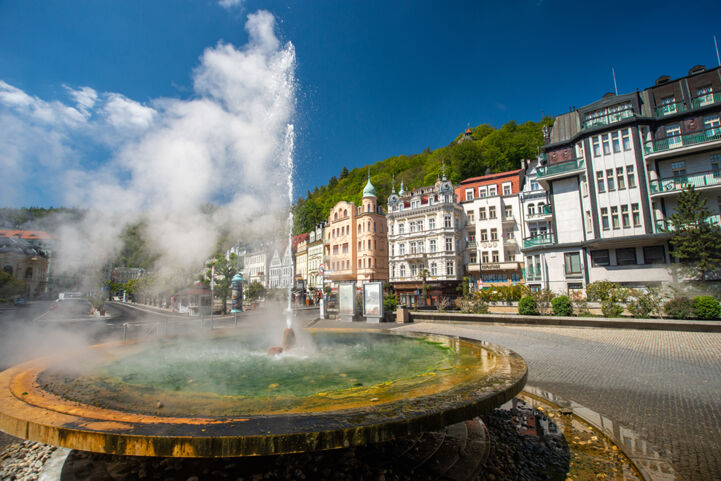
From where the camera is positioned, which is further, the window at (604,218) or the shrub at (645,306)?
the window at (604,218)

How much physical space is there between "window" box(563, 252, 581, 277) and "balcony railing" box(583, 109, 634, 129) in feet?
40.3

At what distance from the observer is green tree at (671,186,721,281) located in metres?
24.0

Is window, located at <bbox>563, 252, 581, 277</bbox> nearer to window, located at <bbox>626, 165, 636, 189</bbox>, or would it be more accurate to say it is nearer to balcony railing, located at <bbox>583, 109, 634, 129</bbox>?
window, located at <bbox>626, 165, 636, 189</bbox>

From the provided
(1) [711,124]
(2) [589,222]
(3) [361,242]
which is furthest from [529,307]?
(3) [361,242]

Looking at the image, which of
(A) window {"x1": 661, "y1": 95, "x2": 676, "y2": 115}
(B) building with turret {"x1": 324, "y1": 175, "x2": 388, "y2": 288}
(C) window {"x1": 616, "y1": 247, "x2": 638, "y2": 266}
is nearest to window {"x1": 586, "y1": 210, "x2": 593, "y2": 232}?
(C) window {"x1": 616, "y1": 247, "x2": 638, "y2": 266}

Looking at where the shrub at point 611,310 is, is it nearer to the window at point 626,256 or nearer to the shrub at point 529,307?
the shrub at point 529,307

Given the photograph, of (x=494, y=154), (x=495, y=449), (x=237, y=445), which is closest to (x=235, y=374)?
(x=237, y=445)

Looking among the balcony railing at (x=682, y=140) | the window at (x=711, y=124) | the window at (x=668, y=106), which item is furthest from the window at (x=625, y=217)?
the window at (x=668, y=106)

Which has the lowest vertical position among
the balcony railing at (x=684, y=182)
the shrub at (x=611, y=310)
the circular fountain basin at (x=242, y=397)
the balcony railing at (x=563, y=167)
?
the shrub at (x=611, y=310)

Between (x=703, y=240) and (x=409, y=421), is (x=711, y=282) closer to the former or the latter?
(x=703, y=240)

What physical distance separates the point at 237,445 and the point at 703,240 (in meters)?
33.5

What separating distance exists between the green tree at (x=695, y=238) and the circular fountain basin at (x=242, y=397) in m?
27.3

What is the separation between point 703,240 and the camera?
79.4 feet

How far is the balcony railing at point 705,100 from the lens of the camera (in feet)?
92.1
